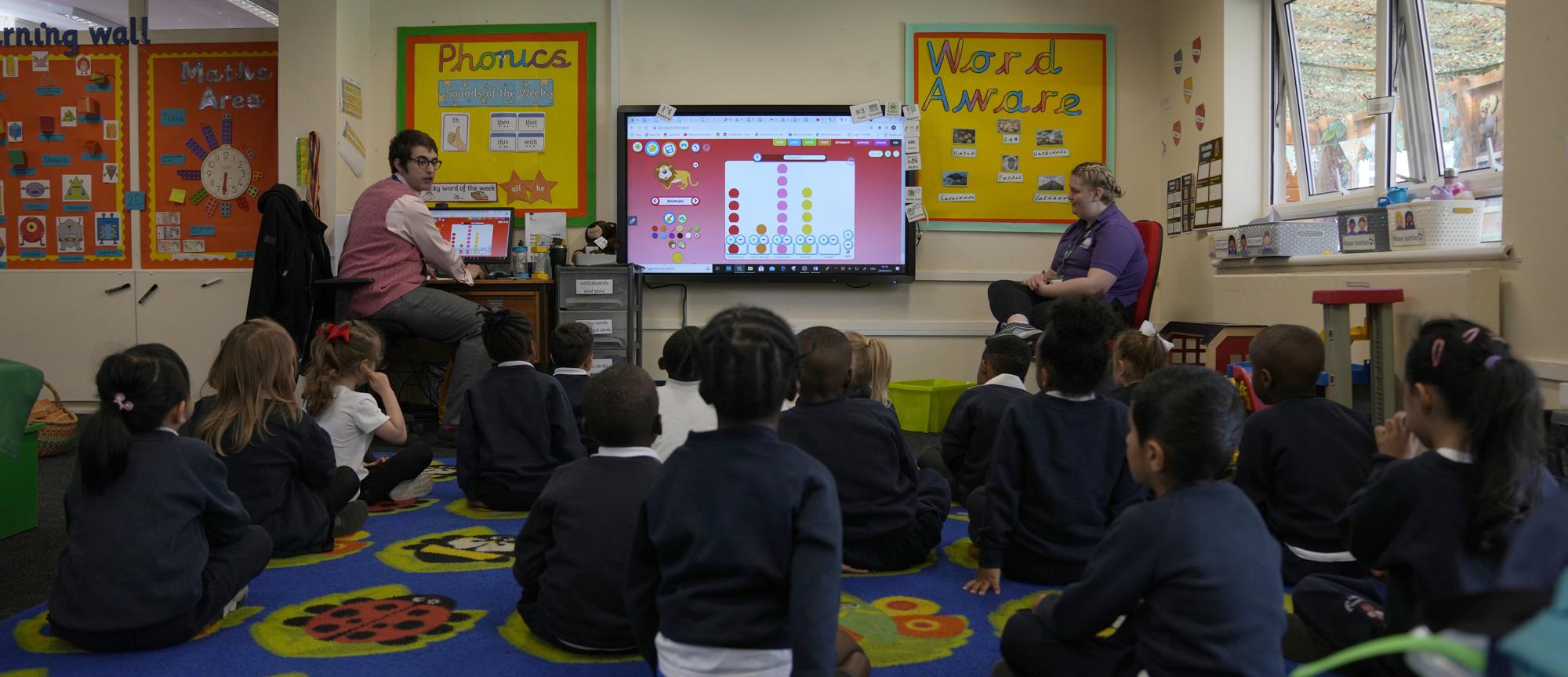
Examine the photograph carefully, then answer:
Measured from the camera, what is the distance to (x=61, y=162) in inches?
213

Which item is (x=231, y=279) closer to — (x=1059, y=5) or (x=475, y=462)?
(x=475, y=462)

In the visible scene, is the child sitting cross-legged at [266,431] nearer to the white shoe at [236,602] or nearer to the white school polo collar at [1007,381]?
the white shoe at [236,602]

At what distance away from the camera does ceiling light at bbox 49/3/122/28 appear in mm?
6911

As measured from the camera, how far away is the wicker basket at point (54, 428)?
4.31 m

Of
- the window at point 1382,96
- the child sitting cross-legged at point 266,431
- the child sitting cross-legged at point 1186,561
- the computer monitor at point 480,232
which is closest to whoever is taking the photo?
the child sitting cross-legged at point 1186,561

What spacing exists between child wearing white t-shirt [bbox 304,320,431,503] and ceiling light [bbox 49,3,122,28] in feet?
17.0

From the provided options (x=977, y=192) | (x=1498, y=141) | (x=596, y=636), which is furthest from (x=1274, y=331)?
(x=977, y=192)

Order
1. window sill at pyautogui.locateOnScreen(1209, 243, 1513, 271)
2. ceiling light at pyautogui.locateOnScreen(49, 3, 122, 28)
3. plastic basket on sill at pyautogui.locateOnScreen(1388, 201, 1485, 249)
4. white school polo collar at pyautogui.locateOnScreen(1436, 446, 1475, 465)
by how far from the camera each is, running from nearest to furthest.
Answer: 1. white school polo collar at pyautogui.locateOnScreen(1436, 446, 1475, 465)
2. window sill at pyautogui.locateOnScreen(1209, 243, 1513, 271)
3. plastic basket on sill at pyautogui.locateOnScreen(1388, 201, 1485, 249)
4. ceiling light at pyautogui.locateOnScreen(49, 3, 122, 28)

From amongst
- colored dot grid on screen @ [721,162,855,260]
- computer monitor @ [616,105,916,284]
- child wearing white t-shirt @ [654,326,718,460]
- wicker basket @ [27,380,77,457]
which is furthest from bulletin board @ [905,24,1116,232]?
wicker basket @ [27,380,77,457]

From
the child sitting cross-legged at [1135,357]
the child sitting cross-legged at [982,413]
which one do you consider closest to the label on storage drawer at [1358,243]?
the child sitting cross-legged at [1135,357]

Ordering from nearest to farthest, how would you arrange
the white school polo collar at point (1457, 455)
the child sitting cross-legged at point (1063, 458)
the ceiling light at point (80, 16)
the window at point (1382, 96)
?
the white school polo collar at point (1457, 455), the child sitting cross-legged at point (1063, 458), the window at point (1382, 96), the ceiling light at point (80, 16)

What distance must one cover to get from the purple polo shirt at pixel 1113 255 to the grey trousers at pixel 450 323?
254cm

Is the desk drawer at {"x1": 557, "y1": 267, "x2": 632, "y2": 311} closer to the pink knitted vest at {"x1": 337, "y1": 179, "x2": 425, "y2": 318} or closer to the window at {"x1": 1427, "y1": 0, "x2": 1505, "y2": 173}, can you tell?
the pink knitted vest at {"x1": 337, "y1": 179, "x2": 425, "y2": 318}

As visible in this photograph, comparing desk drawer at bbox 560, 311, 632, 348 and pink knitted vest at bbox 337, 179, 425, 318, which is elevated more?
pink knitted vest at bbox 337, 179, 425, 318
